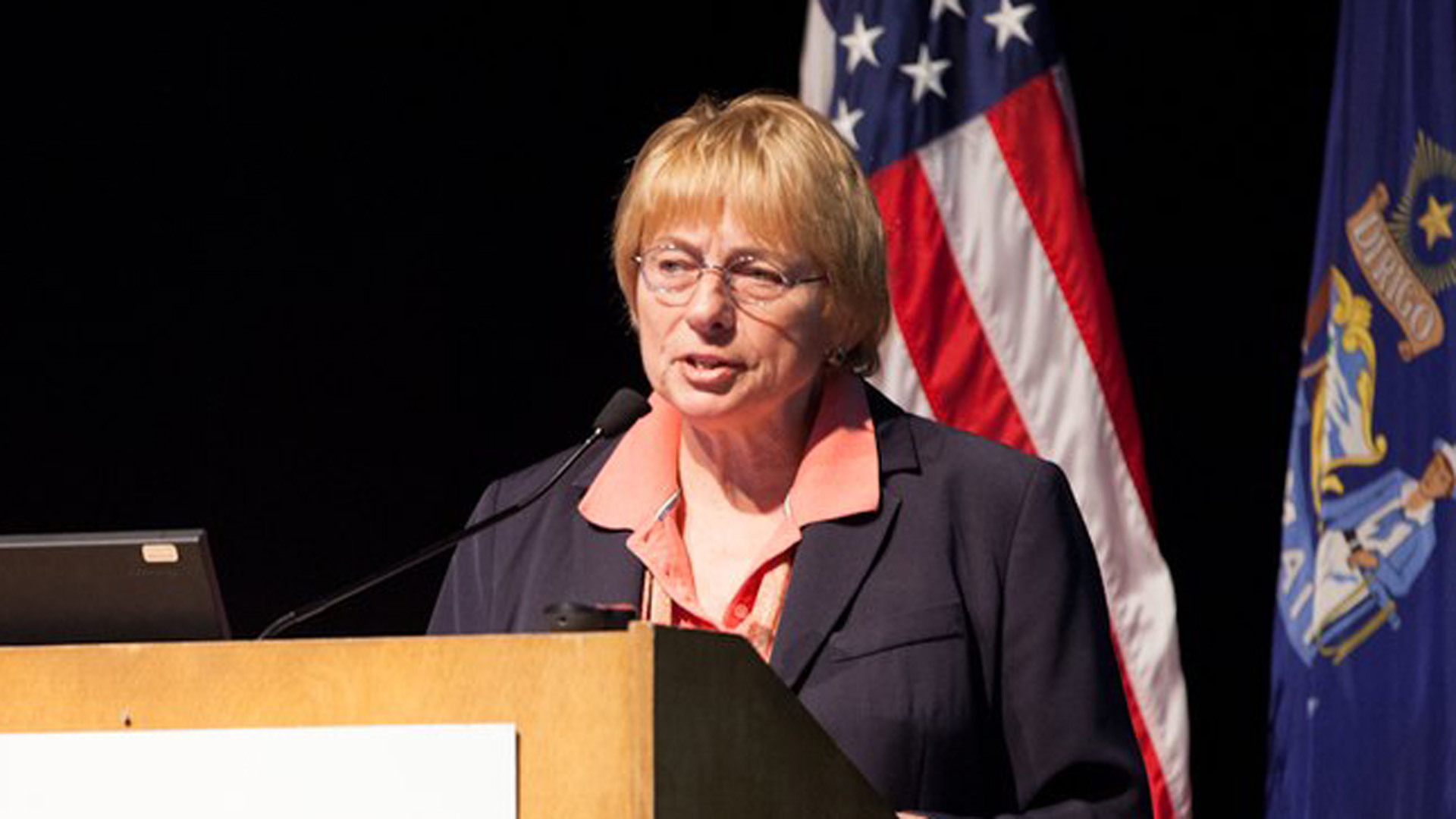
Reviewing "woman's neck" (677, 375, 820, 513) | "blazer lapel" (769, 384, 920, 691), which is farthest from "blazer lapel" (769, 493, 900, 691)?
"woman's neck" (677, 375, 820, 513)

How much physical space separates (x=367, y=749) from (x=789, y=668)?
68 cm

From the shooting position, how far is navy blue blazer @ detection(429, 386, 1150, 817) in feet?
6.66

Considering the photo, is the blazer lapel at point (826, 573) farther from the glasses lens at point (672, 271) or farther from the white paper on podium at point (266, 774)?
the white paper on podium at point (266, 774)

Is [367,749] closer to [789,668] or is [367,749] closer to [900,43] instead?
[789,668]

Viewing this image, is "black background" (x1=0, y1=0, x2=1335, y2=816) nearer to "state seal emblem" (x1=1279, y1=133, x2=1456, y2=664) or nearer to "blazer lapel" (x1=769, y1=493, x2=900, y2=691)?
"state seal emblem" (x1=1279, y1=133, x2=1456, y2=664)

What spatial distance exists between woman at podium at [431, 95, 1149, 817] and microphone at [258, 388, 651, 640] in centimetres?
13

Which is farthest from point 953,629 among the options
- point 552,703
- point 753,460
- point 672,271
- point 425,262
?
point 425,262

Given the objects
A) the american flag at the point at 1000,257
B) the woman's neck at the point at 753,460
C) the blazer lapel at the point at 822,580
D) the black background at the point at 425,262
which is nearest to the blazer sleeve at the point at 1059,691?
the blazer lapel at the point at 822,580

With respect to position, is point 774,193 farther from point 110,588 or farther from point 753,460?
point 110,588

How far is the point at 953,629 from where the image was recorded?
2.08m

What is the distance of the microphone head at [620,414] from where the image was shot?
200 centimetres

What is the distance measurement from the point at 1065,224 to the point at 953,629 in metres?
1.71

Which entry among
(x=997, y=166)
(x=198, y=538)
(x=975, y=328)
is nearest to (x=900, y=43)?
(x=997, y=166)

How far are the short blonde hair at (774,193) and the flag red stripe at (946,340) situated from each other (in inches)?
52.5
